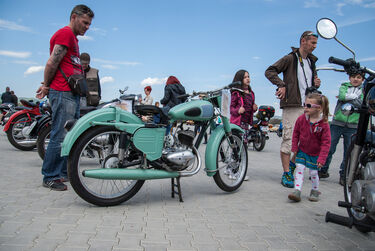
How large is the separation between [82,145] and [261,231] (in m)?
1.88

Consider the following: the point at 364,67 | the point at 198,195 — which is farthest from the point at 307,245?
the point at 198,195

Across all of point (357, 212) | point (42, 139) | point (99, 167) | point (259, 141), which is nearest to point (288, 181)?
point (357, 212)

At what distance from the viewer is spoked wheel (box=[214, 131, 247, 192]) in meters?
4.37

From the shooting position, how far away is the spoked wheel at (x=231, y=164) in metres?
4.37

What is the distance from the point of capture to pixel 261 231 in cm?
298

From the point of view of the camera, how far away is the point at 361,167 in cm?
307

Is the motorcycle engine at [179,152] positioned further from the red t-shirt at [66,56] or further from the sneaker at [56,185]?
the red t-shirt at [66,56]

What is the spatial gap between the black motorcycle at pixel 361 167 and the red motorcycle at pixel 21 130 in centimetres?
670

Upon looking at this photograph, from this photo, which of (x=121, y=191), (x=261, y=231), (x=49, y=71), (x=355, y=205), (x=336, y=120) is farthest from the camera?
(x=336, y=120)

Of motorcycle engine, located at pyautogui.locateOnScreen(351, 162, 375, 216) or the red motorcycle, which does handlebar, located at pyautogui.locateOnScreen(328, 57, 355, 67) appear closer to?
motorcycle engine, located at pyautogui.locateOnScreen(351, 162, 375, 216)

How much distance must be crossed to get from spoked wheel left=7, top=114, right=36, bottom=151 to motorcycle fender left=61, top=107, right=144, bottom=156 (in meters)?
4.97

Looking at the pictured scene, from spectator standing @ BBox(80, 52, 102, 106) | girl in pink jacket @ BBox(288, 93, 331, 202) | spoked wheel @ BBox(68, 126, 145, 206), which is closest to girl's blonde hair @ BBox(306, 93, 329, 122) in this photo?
girl in pink jacket @ BBox(288, 93, 331, 202)

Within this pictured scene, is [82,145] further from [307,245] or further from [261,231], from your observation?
[307,245]

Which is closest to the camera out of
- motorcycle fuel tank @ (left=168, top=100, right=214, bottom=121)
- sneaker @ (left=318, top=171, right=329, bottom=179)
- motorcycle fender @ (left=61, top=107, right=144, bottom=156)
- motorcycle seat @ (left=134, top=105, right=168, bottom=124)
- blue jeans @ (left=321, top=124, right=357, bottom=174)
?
motorcycle fender @ (left=61, top=107, right=144, bottom=156)
